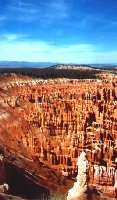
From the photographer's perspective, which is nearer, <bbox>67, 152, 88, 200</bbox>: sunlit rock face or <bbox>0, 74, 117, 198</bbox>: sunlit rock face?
<bbox>67, 152, 88, 200</bbox>: sunlit rock face

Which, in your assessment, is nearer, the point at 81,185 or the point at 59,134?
the point at 81,185

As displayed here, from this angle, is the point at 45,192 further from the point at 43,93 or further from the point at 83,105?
the point at 43,93

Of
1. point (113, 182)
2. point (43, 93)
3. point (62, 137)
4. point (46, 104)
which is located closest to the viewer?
point (113, 182)

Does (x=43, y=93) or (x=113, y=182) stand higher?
(x=43, y=93)

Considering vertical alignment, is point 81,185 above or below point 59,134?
above

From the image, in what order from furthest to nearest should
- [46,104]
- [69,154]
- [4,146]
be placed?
1. [46,104]
2. [69,154]
3. [4,146]

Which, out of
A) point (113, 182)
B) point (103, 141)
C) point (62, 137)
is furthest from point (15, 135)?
point (113, 182)

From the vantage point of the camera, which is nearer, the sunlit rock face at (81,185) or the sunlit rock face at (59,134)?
the sunlit rock face at (81,185)

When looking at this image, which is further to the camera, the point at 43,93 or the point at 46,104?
the point at 43,93

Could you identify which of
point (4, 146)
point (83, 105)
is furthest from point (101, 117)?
point (4, 146)

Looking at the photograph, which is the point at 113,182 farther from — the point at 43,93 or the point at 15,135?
the point at 43,93
